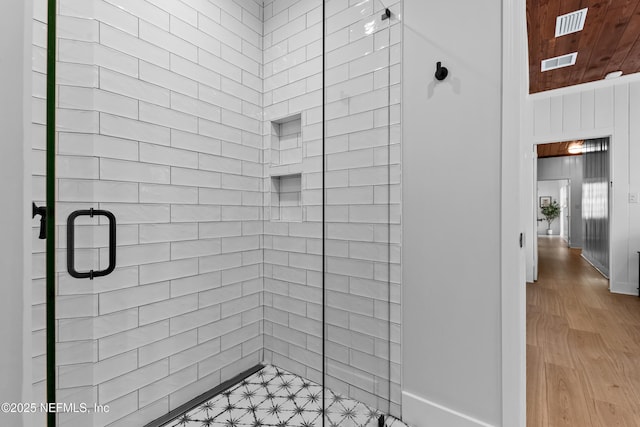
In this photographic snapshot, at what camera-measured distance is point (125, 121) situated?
1506mm

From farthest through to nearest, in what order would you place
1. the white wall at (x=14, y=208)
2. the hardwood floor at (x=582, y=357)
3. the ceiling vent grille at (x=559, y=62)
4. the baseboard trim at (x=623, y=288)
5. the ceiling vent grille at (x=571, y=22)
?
the baseboard trim at (x=623, y=288), the ceiling vent grille at (x=559, y=62), the ceiling vent grille at (x=571, y=22), the hardwood floor at (x=582, y=357), the white wall at (x=14, y=208)

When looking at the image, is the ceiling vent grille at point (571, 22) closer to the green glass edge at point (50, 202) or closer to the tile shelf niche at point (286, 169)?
the tile shelf niche at point (286, 169)

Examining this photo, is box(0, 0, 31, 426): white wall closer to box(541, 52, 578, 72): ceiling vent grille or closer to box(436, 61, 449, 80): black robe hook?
box(436, 61, 449, 80): black robe hook

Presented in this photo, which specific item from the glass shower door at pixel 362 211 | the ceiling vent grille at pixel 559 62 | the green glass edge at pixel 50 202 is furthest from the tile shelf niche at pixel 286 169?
the ceiling vent grille at pixel 559 62

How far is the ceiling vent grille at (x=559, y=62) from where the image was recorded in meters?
3.46

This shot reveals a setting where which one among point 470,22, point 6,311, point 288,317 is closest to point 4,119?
point 6,311

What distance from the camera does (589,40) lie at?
10.3 feet

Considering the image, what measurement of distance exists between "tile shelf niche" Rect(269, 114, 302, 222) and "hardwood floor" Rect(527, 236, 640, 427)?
178 cm

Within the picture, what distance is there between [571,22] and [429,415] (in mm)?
3481

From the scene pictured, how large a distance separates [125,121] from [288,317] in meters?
1.50

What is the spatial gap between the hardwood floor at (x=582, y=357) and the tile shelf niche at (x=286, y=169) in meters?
1.78

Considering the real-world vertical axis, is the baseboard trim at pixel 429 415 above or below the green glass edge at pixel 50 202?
below

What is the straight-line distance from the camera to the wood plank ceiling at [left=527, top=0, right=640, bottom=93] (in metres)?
2.62

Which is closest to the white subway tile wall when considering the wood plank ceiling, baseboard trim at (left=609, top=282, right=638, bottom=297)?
the wood plank ceiling
